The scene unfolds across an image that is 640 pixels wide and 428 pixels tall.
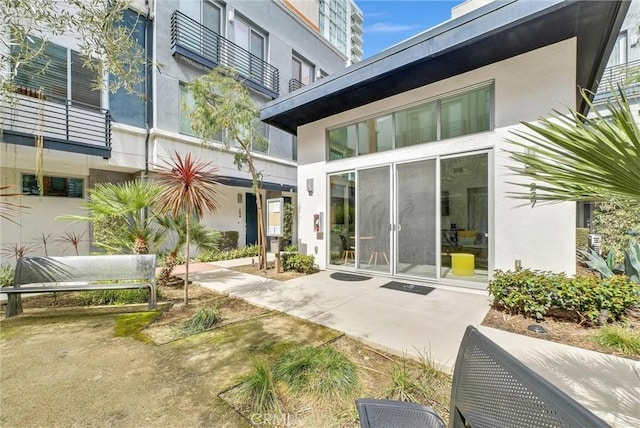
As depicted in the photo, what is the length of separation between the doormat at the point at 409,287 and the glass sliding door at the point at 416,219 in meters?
0.41

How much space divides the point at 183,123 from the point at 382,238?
8297mm

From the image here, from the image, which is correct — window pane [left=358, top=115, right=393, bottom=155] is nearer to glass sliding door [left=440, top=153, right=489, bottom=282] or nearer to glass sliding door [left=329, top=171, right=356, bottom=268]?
glass sliding door [left=329, top=171, right=356, bottom=268]

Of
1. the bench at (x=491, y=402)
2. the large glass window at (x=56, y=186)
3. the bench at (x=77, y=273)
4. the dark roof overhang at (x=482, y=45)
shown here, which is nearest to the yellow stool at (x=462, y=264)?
the dark roof overhang at (x=482, y=45)

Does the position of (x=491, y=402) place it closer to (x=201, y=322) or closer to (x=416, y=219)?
(x=201, y=322)

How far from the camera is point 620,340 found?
10.5ft

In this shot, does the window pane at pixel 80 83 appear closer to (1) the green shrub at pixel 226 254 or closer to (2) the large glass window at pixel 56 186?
(2) the large glass window at pixel 56 186

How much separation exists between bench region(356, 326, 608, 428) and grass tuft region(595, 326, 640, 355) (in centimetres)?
309

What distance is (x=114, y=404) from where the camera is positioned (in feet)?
7.82

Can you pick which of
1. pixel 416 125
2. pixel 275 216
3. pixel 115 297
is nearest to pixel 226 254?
pixel 275 216

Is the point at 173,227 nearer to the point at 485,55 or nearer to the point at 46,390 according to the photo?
the point at 46,390

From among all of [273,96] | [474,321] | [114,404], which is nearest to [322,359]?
[114,404]

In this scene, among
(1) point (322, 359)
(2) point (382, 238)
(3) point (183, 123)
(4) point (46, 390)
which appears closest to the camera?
(4) point (46, 390)

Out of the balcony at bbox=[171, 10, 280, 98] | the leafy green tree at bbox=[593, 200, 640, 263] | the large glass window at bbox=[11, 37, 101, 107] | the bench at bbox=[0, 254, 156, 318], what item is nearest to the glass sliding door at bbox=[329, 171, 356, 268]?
the bench at bbox=[0, 254, 156, 318]

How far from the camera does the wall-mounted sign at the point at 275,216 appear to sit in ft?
26.5
